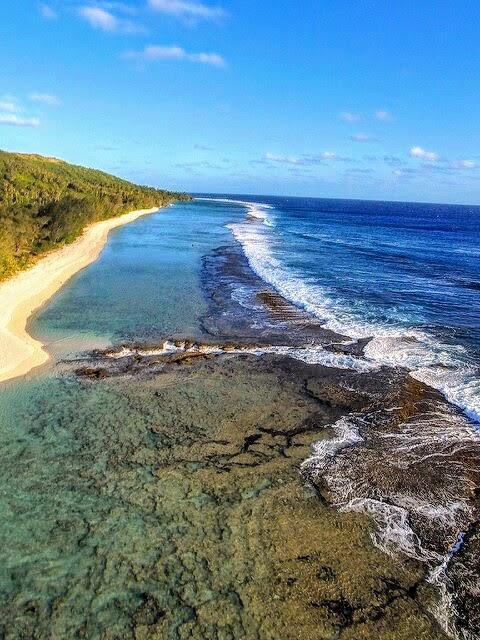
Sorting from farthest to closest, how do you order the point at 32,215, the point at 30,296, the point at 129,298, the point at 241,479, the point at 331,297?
the point at 32,215
the point at 331,297
the point at 129,298
the point at 30,296
the point at 241,479

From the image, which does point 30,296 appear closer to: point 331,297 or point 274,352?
point 274,352

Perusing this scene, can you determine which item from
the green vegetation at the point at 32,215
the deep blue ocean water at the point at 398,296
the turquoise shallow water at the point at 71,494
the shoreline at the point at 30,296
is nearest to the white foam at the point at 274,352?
the deep blue ocean water at the point at 398,296

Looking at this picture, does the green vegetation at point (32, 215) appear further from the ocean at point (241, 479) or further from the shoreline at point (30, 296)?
the ocean at point (241, 479)

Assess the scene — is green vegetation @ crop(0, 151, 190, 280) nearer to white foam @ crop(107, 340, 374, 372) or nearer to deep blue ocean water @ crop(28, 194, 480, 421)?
deep blue ocean water @ crop(28, 194, 480, 421)

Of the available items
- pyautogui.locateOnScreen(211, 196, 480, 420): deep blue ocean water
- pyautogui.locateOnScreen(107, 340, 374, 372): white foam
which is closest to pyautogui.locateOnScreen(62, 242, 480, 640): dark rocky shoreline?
pyautogui.locateOnScreen(107, 340, 374, 372): white foam

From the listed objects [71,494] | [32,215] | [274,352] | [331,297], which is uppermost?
[32,215]

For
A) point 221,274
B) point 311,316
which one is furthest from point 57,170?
point 311,316

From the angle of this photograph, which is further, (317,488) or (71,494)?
(317,488)

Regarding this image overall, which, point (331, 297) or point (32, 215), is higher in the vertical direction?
point (32, 215)

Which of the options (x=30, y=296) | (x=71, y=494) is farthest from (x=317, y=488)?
(x=30, y=296)
